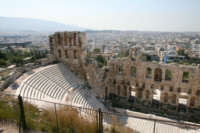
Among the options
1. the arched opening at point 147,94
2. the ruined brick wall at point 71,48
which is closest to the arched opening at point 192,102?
the arched opening at point 147,94

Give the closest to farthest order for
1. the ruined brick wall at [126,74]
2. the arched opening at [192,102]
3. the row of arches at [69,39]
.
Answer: the arched opening at [192,102] → the ruined brick wall at [126,74] → the row of arches at [69,39]

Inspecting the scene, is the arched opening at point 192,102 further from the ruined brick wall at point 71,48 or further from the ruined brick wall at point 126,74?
the ruined brick wall at point 71,48

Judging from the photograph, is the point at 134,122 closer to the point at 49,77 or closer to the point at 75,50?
the point at 49,77

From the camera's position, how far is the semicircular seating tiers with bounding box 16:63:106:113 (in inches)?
508

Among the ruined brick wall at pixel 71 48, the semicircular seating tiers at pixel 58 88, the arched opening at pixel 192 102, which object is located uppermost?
the ruined brick wall at pixel 71 48

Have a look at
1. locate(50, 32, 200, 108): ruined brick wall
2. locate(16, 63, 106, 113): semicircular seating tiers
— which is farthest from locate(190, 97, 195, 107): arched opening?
locate(16, 63, 106, 113): semicircular seating tiers

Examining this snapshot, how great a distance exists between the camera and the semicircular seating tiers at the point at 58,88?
12.9 m

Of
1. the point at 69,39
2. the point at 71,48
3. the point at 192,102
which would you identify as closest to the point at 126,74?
the point at 71,48

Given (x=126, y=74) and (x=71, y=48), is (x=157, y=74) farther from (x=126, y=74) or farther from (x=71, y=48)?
(x=71, y=48)

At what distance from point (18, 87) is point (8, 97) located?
15.6 feet

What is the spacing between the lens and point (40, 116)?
26.6 feet

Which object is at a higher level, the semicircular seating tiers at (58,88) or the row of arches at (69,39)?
the row of arches at (69,39)

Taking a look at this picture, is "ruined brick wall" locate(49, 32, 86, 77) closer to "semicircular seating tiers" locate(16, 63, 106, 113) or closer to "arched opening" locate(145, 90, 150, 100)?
"semicircular seating tiers" locate(16, 63, 106, 113)

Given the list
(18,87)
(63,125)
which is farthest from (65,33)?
(63,125)
